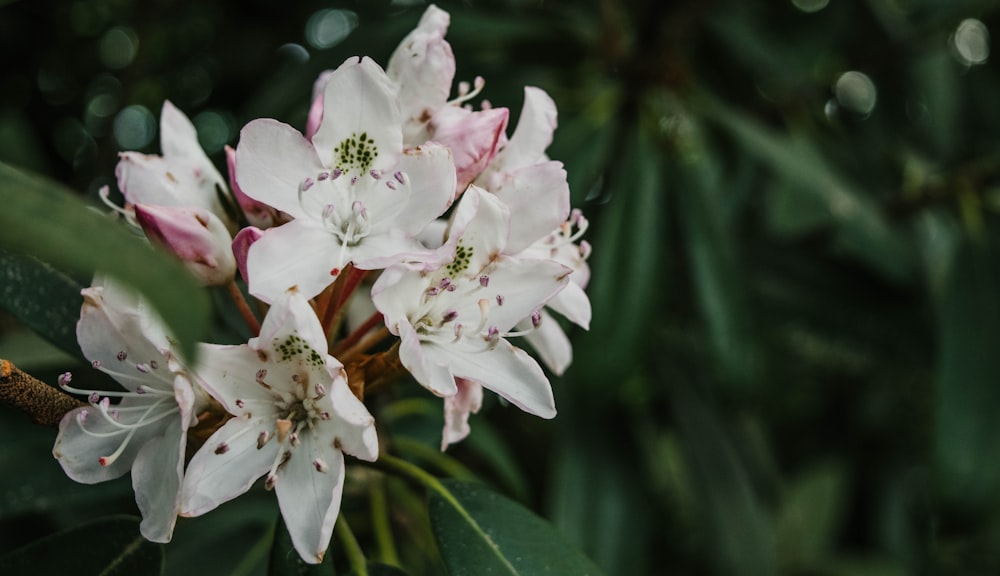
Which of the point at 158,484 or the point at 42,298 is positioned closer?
the point at 158,484

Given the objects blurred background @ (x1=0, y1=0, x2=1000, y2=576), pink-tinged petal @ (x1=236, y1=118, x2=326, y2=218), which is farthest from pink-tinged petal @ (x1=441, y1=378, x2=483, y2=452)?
blurred background @ (x1=0, y1=0, x2=1000, y2=576)

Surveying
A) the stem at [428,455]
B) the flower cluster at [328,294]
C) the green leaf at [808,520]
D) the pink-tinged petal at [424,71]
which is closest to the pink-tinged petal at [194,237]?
the flower cluster at [328,294]

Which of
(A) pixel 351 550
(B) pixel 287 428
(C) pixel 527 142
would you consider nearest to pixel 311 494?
(B) pixel 287 428

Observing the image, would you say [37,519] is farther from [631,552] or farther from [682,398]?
[682,398]

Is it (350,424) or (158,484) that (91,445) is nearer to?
(158,484)

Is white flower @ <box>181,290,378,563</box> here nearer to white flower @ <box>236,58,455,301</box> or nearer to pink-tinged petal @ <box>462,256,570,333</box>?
white flower @ <box>236,58,455,301</box>

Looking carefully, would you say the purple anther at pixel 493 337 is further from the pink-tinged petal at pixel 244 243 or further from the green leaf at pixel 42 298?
the green leaf at pixel 42 298
